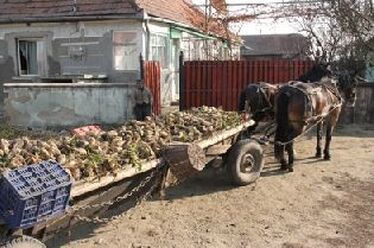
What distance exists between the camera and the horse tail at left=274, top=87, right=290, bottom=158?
8859mm

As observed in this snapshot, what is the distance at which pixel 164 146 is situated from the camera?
20.4ft

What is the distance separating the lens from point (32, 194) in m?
4.06

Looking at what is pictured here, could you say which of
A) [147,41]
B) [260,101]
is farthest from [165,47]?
[260,101]

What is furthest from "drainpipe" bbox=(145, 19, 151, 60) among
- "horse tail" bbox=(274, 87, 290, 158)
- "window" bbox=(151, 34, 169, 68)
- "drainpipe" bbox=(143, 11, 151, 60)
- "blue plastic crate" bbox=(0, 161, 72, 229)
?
"blue plastic crate" bbox=(0, 161, 72, 229)

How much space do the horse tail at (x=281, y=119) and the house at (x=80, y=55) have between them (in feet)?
17.0

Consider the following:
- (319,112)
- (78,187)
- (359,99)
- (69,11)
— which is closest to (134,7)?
(69,11)

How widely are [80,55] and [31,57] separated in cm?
219

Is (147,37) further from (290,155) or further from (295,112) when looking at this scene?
(290,155)

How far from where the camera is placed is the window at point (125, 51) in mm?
16203

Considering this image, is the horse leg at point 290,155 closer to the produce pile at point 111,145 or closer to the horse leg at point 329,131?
the horse leg at point 329,131

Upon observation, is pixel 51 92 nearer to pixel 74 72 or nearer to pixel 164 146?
pixel 74 72

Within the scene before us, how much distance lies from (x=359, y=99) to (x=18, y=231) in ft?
39.8

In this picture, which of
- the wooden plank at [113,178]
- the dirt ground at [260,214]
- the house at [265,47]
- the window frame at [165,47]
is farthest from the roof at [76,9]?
the house at [265,47]

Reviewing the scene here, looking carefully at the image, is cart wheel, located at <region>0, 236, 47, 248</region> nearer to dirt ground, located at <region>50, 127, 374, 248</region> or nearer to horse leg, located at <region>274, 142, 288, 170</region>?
dirt ground, located at <region>50, 127, 374, 248</region>
